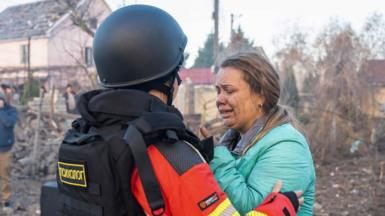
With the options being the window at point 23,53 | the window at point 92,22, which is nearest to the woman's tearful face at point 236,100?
the window at point 92,22

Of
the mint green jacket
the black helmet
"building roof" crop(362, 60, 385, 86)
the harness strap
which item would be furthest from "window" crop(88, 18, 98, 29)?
the harness strap

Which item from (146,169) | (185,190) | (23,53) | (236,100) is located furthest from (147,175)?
(23,53)

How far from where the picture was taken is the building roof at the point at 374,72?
44.1ft

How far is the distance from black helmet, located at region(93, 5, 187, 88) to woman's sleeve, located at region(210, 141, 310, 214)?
1.37 ft

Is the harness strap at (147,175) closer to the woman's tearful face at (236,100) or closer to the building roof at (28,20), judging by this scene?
the woman's tearful face at (236,100)

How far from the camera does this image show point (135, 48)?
1.73 metres

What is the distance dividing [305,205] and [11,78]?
906 inches

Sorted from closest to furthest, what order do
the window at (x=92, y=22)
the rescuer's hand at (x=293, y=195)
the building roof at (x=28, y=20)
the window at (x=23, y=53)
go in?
the rescuer's hand at (x=293, y=195) < the window at (x=92, y=22) < the building roof at (x=28, y=20) < the window at (x=23, y=53)

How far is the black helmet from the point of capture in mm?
1729

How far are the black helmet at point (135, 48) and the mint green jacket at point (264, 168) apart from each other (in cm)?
42

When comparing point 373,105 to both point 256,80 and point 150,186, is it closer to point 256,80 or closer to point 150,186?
point 256,80

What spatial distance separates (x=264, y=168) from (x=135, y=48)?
711 millimetres

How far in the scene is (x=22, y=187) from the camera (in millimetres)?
9148

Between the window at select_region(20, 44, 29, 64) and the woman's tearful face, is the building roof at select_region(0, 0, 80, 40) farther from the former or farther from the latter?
the woman's tearful face
